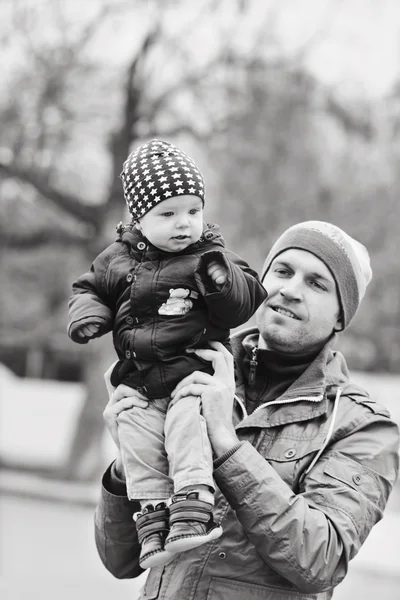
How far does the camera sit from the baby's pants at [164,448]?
→ 7.80ft

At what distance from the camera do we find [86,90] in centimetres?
1244

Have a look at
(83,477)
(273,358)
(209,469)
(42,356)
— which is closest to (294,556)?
(209,469)

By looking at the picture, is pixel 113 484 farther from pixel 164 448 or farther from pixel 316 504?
pixel 316 504

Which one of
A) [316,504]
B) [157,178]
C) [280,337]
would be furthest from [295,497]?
[157,178]

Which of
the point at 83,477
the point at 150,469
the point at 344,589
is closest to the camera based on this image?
the point at 150,469

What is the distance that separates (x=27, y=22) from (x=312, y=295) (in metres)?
10.2

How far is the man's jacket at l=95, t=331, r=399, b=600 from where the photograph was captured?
7.67 feet

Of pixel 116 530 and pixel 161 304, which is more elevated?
pixel 161 304

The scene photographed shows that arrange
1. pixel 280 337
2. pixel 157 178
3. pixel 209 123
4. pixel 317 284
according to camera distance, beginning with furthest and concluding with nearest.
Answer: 1. pixel 209 123
2. pixel 317 284
3. pixel 280 337
4. pixel 157 178

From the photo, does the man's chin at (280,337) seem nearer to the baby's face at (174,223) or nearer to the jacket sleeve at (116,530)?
the baby's face at (174,223)

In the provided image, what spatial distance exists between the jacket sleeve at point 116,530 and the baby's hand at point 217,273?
0.77 metres

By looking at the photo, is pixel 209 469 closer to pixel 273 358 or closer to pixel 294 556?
pixel 294 556

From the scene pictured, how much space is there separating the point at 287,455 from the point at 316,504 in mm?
165

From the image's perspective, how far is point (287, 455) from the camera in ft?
8.30
